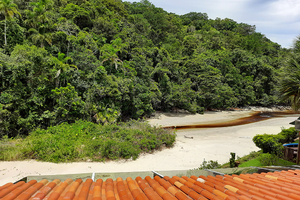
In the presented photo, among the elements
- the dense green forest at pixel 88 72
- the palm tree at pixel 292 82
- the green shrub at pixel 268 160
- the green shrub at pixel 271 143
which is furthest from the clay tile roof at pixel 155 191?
the dense green forest at pixel 88 72

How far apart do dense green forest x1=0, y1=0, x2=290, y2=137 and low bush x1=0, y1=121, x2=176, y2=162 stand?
473cm

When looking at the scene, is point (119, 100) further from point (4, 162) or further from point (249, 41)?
point (249, 41)

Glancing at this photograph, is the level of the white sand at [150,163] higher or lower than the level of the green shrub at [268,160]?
lower

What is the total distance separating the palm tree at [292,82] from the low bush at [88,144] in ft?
27.7

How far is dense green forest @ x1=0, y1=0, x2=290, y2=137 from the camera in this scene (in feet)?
53.0

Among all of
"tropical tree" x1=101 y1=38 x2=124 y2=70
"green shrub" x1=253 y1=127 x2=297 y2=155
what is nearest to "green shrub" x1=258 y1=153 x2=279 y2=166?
"green shrub" x1=253 y1=127 x2=297 y2=155

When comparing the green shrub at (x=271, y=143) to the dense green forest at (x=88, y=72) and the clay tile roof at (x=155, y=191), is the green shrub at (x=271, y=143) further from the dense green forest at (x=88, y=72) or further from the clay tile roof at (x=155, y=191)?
the clay tile roof at (x=155, y=191)

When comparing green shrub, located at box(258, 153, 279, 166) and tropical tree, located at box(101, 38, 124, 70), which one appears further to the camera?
tropical tree, located at box(101, 38, 124, 70)

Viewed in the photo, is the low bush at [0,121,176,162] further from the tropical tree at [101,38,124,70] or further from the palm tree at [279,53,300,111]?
the tropical tree at [101,38,124,70]

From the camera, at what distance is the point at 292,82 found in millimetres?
8891

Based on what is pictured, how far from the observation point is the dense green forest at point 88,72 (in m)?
16.1

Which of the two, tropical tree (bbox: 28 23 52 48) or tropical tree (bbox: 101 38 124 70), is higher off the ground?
tropical tree (bbox: 28 23 52 48)

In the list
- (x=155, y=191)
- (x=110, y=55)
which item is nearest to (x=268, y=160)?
(x=155, y=191)

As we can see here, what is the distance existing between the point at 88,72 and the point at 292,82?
64.0 ft
